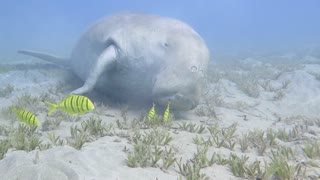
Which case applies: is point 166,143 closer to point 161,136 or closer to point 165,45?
point 161,136

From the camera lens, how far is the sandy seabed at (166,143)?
3.66 m

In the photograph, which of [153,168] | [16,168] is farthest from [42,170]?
[153,168]

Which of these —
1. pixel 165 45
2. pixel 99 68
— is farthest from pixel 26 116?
pixel 165 45

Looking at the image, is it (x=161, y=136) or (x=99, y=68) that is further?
(x=99, y=68)

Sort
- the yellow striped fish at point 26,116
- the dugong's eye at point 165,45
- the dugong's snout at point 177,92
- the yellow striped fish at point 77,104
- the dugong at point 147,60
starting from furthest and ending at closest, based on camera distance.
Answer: the dugong's eye at point 165,45
the dugong at point 147,60
the dugong's snout at point 177,92
the yellow striped fish at point 26,116
the yellow striped fish at point 77,104

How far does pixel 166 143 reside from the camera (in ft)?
15.6

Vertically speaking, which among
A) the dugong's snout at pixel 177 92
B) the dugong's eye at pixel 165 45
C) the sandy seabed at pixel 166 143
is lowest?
the sandy seabed at pixel 166 143

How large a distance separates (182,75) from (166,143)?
1.50 m

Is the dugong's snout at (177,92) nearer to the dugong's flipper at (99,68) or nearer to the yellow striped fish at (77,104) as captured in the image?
the dugong's flipper at (99,68)

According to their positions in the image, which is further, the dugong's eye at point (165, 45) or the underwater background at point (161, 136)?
the dugong's eye at point (165, 45)

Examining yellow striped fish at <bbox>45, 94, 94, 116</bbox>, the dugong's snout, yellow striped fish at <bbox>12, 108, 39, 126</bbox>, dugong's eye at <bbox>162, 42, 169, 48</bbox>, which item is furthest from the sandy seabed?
dugong's eye at <bbox>162, 42, 169, 48</bbox>

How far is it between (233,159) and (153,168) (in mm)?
1068

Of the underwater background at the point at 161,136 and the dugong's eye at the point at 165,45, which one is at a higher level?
the dugong's eye at the point at 165,45

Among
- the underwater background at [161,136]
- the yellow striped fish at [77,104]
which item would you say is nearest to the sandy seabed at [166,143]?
the underwater background at [161,136]
